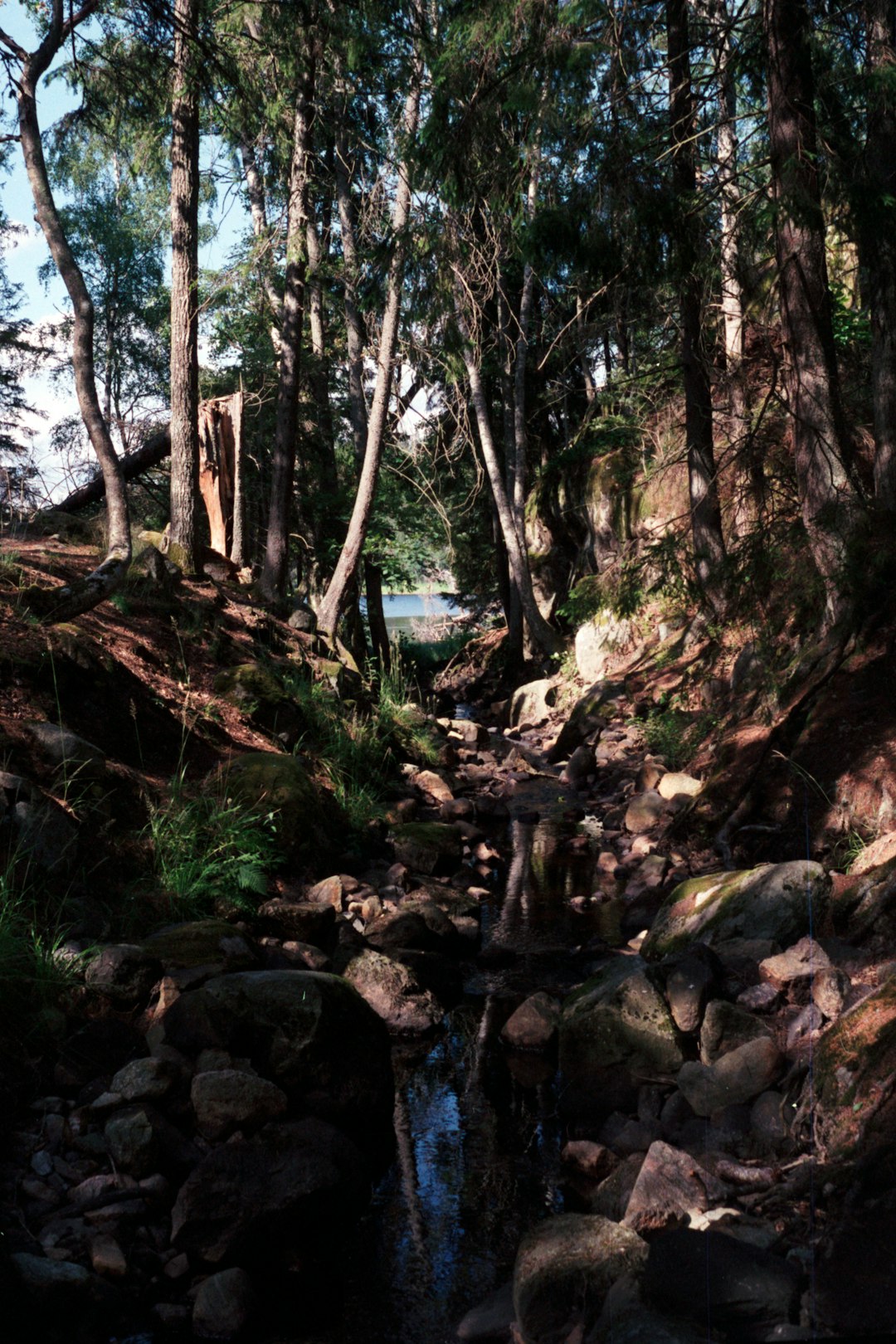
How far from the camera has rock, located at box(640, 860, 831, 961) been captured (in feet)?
18.3

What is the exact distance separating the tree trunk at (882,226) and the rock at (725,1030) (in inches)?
169

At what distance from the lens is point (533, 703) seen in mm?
A: 17125

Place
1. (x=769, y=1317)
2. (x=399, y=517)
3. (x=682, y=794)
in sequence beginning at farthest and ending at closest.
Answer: (x=399, y=517)
(x=682, y=794)
(x=769, y=1317)

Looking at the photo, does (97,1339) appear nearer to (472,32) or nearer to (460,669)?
(472,32)

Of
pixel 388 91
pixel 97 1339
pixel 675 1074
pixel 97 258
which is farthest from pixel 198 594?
pixel 97 258

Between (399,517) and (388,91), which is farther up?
(388,91)

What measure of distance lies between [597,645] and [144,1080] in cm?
1276

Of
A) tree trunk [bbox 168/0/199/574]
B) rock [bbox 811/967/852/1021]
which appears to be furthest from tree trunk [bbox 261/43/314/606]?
rock [bbox 811/967/852/1021]

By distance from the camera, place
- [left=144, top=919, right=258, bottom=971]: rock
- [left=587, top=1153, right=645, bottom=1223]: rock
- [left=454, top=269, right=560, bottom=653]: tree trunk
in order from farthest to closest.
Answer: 1. [left=454, top=269, right=560, bottom=653]: tree trunk
2. [left=144, top=919, right=258, bottom=971]: rock
3. [left=587, top=1153, right=645, bottom=1223]: rock

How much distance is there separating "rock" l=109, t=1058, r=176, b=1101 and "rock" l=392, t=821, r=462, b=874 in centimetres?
424

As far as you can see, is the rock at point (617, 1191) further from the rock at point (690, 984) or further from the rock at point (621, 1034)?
the rock at point (690, 984)

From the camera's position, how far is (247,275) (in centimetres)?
1283

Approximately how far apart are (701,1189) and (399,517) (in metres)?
14.7

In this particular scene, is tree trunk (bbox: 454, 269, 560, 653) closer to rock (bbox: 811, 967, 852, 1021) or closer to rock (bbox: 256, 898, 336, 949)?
rock (bbox: 256, 898, 336, 949)
